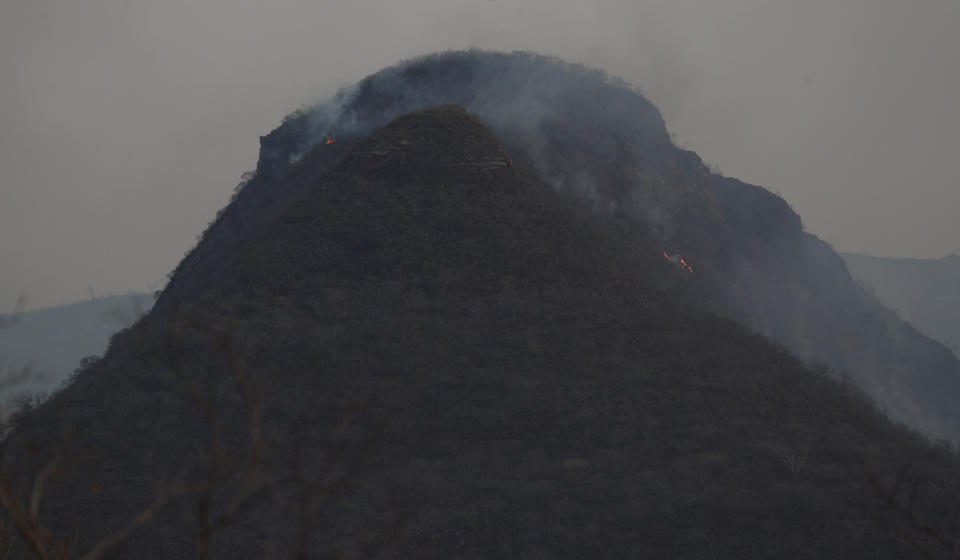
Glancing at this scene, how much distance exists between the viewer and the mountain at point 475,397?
40.8m

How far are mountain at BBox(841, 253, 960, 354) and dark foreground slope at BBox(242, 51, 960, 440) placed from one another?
64.1 metres

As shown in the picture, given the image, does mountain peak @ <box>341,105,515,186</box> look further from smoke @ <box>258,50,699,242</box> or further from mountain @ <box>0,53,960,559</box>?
smoke @ <box>258,50,699,242</box>

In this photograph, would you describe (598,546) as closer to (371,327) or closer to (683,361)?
(683,361)

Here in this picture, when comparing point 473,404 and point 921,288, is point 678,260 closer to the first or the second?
point 473,404

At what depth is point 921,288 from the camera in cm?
17862

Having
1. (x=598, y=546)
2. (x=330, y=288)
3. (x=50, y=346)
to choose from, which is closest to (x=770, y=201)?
(x=330, y=288)

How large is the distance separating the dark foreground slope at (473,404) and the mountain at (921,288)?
10903 cm

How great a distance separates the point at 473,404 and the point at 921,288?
15405 centimetres

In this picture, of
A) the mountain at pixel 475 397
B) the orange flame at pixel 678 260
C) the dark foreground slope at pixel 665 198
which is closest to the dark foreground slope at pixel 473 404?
the mountain at pixel 475 397

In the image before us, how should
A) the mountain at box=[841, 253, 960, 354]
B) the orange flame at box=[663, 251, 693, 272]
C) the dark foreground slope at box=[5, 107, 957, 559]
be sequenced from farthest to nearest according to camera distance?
the mountain at box=[841, 253, 960, 354], the orange flame at box=[663, 251, 693, 272], the dark foreground slope at box=[5, 107, 957, 559]

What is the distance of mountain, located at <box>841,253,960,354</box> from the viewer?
530ft

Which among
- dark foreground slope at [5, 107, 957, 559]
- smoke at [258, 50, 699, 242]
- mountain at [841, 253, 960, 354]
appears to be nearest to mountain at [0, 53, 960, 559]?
dark foreground slope at [5, 107, 957, 559]

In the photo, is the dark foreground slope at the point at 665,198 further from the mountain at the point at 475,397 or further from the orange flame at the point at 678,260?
the mountain at the point at 475,397

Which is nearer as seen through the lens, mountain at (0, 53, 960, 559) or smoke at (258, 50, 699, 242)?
mountain at (0, 53, 960, 559)
